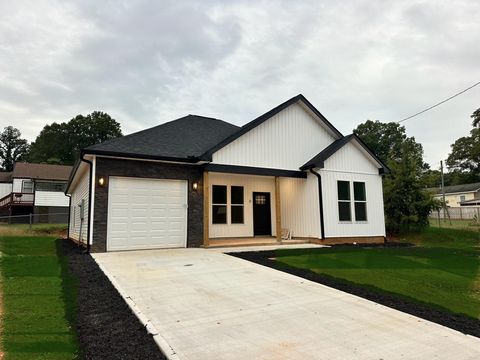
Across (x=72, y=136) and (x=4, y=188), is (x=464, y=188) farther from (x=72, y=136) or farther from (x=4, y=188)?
(x=72, y=136)

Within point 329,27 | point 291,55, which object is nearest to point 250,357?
point 329,27

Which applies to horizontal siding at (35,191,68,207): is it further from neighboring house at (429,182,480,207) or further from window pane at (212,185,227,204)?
neighboring house at (429,182,480,207)

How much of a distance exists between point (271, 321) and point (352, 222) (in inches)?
383

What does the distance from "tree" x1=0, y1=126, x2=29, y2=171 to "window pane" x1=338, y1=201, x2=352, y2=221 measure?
222 ft

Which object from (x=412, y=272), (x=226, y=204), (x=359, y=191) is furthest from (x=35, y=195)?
(x=412, y=272)

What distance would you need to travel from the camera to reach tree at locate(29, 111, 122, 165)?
5338 centimetres

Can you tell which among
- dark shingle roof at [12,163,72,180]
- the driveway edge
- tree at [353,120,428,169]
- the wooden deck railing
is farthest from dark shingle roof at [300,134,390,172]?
tree at [353,120,428,169]

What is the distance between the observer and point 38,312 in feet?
13.1

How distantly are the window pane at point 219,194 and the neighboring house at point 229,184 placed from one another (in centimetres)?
4

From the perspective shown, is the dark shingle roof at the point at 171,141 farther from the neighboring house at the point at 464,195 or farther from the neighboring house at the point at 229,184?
the neighboring house at the point at 464,195

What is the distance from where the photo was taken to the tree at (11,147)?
201 feet

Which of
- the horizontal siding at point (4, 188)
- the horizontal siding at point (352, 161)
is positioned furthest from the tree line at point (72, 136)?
the horizontal siding at point (352, 161)

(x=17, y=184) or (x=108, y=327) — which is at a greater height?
(x=17, y=184)

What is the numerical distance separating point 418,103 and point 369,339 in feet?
56.5
